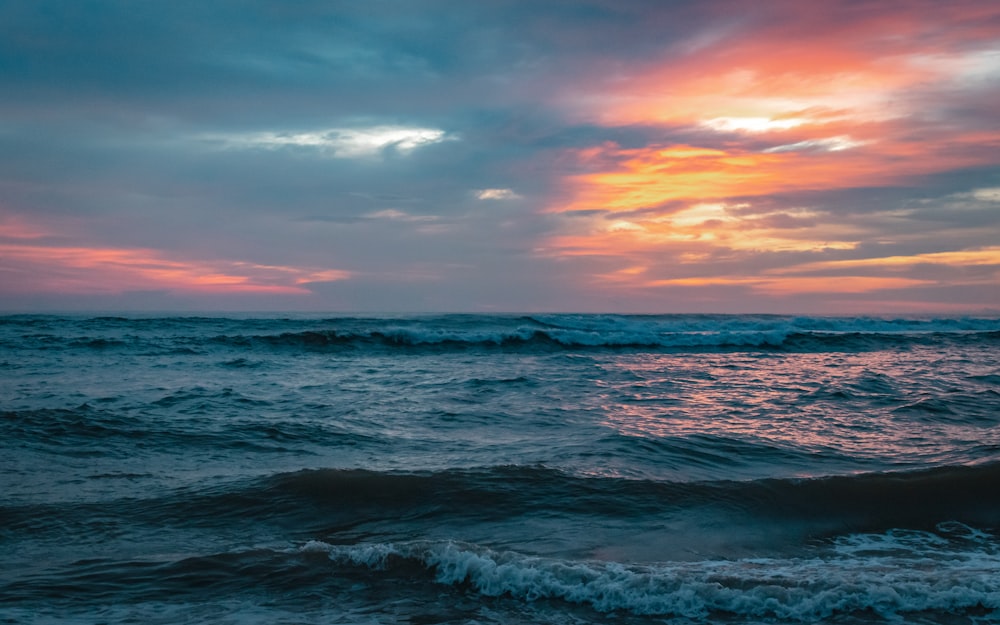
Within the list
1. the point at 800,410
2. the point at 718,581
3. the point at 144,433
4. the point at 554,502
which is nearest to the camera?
the point at 718,581

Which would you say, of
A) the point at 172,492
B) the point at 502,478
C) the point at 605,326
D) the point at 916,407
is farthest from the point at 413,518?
the point at 605,326

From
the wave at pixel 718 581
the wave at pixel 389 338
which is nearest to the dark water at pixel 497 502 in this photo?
the wave at pixel 718 581

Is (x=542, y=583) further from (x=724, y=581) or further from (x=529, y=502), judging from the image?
(x=529, y=502)

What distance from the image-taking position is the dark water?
14.7 ft

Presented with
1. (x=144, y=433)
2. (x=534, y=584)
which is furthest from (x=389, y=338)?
(x=534, y=584)

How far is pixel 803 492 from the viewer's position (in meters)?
6.82

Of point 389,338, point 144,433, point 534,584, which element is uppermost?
point 389,338

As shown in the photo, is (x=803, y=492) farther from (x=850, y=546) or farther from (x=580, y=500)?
(x=580, y=500)

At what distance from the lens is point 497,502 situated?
6.53m

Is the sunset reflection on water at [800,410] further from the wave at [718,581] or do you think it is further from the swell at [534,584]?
the swell at [534,584]

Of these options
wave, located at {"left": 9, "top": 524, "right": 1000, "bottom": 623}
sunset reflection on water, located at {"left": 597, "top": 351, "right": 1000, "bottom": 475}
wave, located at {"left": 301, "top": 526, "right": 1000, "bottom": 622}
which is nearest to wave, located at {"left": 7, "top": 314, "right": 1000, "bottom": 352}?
sunset reflection on water, located at {"left": 597, "top": 351, "right": 1000, "bottom": 475}

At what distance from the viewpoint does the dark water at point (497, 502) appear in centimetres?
447

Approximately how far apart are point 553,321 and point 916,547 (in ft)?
107

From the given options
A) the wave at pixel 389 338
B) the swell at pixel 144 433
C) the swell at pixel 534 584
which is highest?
the wave at pixel 389 338
